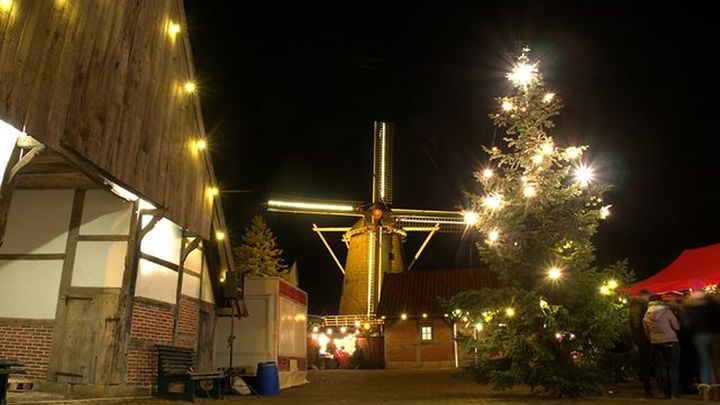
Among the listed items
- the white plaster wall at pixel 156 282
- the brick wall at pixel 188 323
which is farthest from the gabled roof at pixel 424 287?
the white plaster wall at pixel 156 282

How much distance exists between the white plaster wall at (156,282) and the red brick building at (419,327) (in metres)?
21.1

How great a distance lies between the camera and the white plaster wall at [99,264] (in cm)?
1140

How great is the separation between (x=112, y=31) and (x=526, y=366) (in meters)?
10.4

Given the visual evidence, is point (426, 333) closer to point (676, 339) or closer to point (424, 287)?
point (424, 287)

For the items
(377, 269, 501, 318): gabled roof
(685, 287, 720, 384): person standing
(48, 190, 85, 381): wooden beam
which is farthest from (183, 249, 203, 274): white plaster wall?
(377, 269, 501, 318): gabled roof

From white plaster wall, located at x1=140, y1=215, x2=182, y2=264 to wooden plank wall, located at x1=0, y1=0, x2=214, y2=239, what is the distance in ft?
1.28

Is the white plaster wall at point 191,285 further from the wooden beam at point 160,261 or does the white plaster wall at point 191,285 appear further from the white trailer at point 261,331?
the white trailer at point 261,331

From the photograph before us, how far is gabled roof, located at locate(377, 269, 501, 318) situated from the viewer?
1336 inches

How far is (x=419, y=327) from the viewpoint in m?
33.9

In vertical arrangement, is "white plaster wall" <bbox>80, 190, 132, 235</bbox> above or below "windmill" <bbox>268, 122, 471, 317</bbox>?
below

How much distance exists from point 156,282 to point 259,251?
29298 millimetres

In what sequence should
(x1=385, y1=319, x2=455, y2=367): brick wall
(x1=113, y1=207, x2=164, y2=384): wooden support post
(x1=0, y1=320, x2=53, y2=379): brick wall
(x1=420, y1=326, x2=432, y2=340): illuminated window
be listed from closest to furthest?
(x1=0, y1=320, x2=53, y2=379): brick wall, (x1=113, y1=207, x2=164, y2=384): wooden support post, (x1=385, y1=319, x2=455, y2=367): brick wall, (x1=420, y1=326, x2=432, y2=340): illuminated window

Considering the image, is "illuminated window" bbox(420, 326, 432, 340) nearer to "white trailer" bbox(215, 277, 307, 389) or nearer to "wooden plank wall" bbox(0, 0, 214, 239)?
"white trailer" bbox(215, 277, 307, 389)

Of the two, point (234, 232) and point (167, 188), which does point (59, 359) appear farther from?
point (234, 232)
